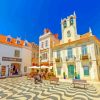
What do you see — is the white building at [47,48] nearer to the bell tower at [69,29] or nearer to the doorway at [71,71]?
the bell tower at [69,29]

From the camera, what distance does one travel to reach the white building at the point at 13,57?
83.0ft

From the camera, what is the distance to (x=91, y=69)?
61.5 feet

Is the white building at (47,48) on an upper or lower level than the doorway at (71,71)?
upper

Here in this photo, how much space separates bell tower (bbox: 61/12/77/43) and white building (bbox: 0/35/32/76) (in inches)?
486

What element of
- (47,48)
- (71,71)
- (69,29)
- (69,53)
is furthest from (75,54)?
(47,48)

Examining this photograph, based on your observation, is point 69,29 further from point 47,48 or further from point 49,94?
point 49,94

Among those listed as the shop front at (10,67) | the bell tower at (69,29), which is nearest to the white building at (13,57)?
the shop front at (10,67)

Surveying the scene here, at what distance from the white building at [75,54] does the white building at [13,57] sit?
10018 millimetres

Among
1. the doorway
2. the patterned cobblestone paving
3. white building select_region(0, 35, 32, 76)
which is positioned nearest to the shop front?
white building select_region(0, 35, 32, 76)

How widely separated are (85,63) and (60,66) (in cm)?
572

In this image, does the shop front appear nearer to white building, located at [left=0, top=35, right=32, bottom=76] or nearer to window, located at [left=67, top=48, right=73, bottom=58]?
white building, located at [left=0, top=35, right=32, bottom=76]

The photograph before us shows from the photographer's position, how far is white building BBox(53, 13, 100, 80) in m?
18.9

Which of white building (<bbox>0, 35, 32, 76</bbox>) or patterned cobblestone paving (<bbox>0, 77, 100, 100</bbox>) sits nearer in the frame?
patterned cobblestone paving (<bbox>0, 77, 100, 100</bbox>)

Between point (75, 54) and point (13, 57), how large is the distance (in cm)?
1536
